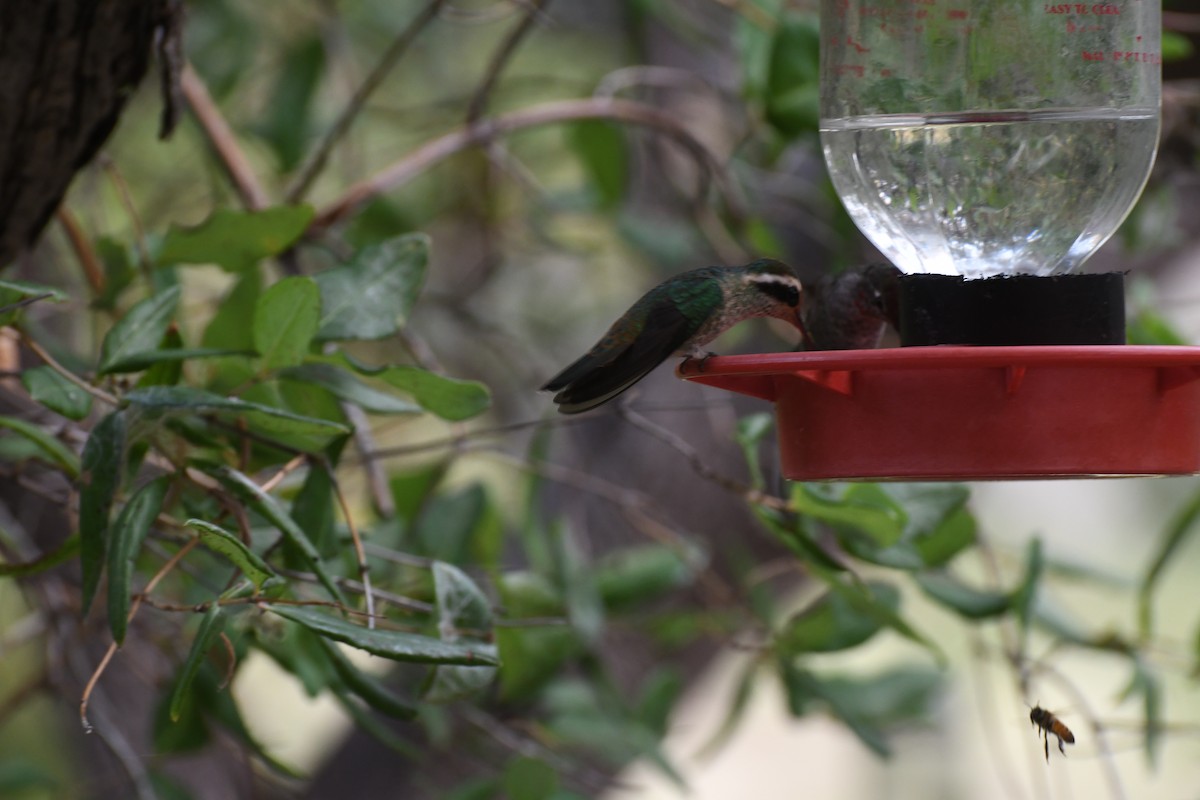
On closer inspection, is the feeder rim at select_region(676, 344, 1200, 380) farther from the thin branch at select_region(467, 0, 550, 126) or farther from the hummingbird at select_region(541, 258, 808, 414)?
the thin branch at select_region(467, 0, 550, 126)

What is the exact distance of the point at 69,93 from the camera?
1.43 meters

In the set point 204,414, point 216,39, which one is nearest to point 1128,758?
point 216,39

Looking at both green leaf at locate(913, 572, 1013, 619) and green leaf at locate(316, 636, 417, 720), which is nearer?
green leaf at locate(316, 636, 417, 720)

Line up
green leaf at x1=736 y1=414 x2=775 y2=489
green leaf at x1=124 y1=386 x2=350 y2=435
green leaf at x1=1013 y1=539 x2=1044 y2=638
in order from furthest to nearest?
green leaf at x1=1013 y1=539 x2=1044 y2=638 < green leaf at x1=736 y1=414 x2=775 y2=489 < green leaf at x1=124 y1=386 x2=350 y2=435

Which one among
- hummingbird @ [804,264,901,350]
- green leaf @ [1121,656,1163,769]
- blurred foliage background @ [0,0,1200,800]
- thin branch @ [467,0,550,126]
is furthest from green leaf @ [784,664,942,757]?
thin branch @ [467,0,550,126]

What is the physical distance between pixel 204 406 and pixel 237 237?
393mm

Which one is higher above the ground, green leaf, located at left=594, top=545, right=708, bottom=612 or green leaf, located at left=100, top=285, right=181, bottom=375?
green leaf, located at left=100, top=285, right=181, bottom=375

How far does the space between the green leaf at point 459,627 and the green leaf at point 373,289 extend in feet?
0.87

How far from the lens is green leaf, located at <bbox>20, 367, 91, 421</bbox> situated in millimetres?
1260

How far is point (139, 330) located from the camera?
4.37 ft

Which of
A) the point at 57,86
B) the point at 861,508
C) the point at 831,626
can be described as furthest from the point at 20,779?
the point at 861,508

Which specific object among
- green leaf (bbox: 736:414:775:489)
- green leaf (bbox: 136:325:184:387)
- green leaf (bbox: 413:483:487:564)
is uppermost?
green leaf (bbox: 136:325:184:387)

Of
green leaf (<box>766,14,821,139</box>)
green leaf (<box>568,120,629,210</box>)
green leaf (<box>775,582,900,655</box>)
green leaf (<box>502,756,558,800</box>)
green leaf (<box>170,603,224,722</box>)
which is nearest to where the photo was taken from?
green leaf (<box>170,603,224,722</box>)

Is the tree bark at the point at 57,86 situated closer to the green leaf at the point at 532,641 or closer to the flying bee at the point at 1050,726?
the green leaf at the point at 532,641
